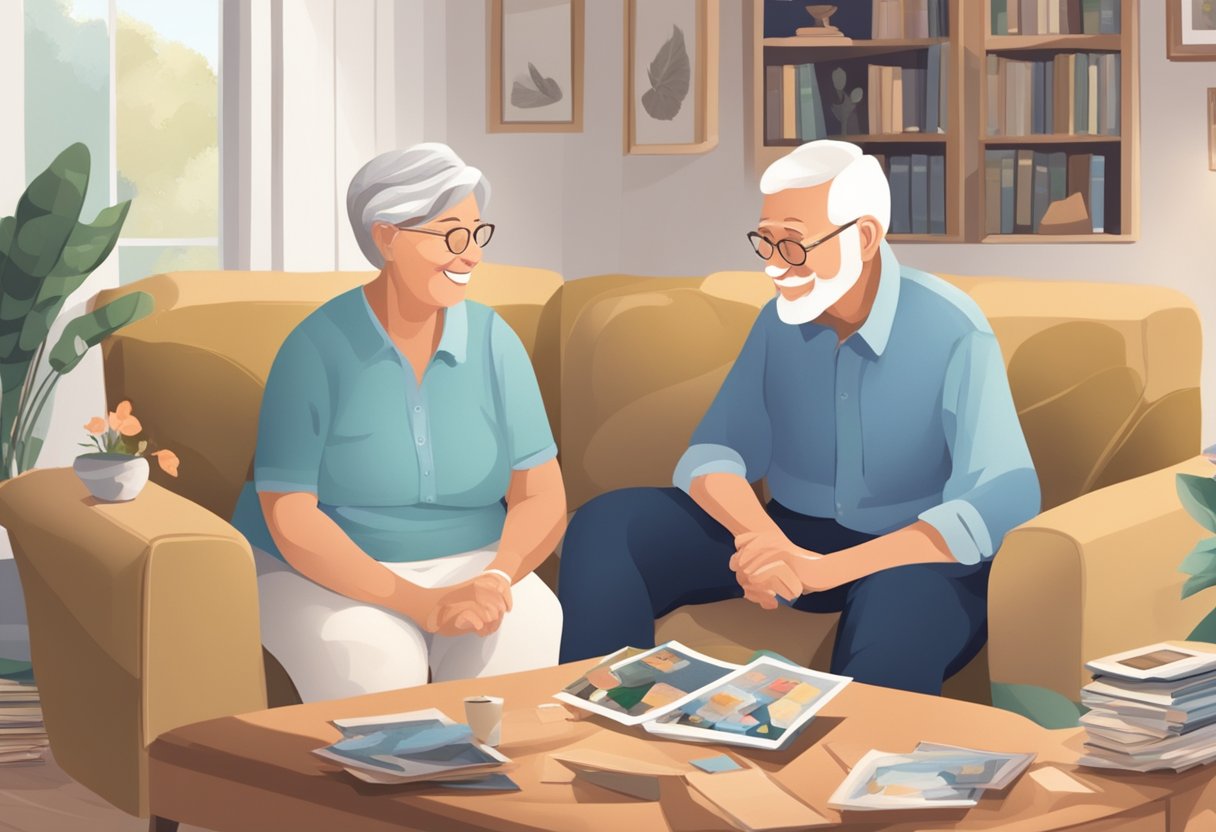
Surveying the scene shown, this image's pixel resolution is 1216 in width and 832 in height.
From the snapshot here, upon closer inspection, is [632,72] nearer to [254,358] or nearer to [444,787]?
[254,358]

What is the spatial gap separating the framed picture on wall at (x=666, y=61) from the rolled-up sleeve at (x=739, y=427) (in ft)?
7.48

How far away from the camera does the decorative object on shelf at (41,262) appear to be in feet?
10.2

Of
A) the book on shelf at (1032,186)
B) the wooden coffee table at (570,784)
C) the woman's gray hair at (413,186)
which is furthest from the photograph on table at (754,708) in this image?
the book on shelf at (1032,186)

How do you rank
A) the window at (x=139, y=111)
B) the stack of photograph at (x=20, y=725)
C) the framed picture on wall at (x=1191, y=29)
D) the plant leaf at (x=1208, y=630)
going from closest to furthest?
1. the plant leaf at (x=1208, y=630)
2. the stack of photograph at (x=20, y=725)
3. the window at (x=139, y=111)
4. the framed picture on wall at (x=1191, y=29)

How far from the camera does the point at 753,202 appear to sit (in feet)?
15.8

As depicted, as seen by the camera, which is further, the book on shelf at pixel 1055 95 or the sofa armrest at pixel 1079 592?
the book on shelf at pixel 1055 95

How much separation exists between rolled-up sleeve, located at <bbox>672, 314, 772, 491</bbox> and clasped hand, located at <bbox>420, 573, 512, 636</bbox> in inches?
16.3

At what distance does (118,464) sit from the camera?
7.62ft

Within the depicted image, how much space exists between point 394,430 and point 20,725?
1.17m

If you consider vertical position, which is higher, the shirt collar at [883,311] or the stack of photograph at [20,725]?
the shirt collar at [883,311]

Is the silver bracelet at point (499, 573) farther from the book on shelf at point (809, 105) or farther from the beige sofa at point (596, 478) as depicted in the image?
the book on shelf at point (809, 105)

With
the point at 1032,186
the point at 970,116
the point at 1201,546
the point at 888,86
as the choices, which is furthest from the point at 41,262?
the point at 1032,186

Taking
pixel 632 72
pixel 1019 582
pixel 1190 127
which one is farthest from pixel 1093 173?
pixel 1019 582

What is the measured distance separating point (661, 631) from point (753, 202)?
260 centimetres
